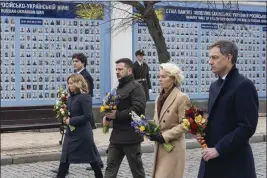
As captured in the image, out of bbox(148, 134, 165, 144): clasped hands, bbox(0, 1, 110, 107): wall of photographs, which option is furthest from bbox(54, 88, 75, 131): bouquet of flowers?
bbox(0, 1, 110, 107): wall of photographs

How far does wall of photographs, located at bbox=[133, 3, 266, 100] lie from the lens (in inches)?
622

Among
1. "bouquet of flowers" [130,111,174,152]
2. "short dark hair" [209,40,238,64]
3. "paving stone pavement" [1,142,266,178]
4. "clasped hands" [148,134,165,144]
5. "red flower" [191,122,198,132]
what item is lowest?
"paving stone pavement" [1,142,266,178]

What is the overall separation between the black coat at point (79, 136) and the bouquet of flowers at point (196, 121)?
126 inches

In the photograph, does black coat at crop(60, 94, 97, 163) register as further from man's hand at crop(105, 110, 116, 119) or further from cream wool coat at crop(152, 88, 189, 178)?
cream wool coat at crop(152, 88, 189, 178)

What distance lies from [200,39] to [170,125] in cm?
1096

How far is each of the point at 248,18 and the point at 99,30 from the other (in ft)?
16.2

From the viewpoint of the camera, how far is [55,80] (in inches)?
565

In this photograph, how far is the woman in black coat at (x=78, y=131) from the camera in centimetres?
771

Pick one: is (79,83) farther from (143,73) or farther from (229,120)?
(143,73)

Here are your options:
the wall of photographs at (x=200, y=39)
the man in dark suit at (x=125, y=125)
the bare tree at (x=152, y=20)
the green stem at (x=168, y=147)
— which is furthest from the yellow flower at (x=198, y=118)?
the wall of photographs at (x=200, y=39)

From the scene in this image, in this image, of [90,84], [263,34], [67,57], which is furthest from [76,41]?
[263,34]

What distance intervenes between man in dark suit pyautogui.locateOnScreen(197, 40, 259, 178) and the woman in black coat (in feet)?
11.2

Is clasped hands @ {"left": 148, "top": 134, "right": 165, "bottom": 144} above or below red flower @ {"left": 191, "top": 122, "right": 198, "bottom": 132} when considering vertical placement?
below

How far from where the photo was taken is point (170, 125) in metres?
5.85
